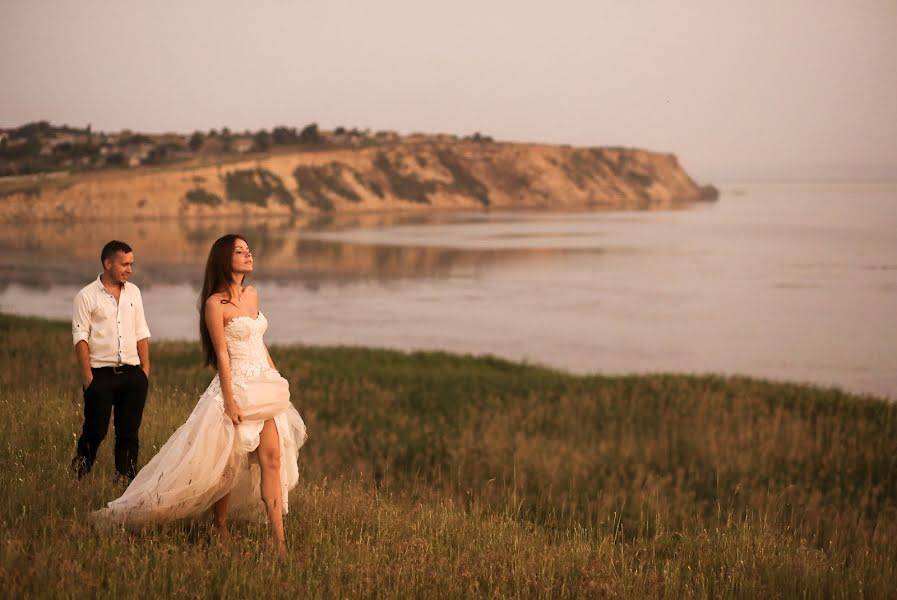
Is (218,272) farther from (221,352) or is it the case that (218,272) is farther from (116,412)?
(116,412)

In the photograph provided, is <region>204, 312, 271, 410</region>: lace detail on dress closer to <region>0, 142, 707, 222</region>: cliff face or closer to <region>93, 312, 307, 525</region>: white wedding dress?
<region>93, 312, 307, 525</region>: white wedding dress

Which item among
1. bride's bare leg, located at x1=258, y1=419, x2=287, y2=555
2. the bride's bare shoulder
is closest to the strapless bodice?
the bride's bare shoulder

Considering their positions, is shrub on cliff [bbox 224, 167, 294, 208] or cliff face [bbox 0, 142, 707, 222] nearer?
cliff face [bbox 0, 142, 707, 222]

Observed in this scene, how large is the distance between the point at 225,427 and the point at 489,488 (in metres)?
7.22

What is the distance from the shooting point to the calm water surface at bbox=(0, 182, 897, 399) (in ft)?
104

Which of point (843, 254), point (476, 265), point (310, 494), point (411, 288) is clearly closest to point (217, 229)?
point (476, 265)

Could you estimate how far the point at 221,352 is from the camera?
22.2 ft

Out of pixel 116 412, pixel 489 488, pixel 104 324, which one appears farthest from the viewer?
pixel 489 488

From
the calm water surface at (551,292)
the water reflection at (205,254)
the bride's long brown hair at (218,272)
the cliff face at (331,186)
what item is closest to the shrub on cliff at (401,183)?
A: the cliff face at (331,186)

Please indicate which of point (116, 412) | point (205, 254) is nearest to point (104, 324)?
point (116, 412)

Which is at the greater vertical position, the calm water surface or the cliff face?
the cliff face

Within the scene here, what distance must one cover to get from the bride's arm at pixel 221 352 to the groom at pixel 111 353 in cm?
177

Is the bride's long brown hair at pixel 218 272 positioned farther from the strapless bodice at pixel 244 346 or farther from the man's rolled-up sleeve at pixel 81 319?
the man's rolled-up sleeve at pixel 81 319

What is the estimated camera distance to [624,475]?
47.0 ft
